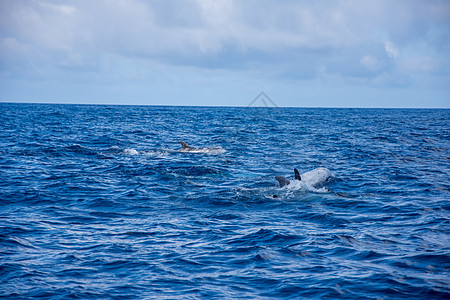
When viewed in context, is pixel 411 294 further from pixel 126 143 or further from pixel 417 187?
pixel 126 143

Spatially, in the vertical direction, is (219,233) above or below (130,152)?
below

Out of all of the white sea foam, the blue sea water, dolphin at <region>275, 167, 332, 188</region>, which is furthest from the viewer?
the white sea foam

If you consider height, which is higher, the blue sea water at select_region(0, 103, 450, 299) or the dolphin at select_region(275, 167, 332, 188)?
the dolphin at select_region(275, 167, 332, 188)

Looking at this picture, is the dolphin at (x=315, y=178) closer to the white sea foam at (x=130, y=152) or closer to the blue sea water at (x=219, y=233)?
the blue sea water at (x=219, y=233)

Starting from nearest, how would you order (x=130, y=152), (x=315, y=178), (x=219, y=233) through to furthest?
(x=219, y=233) → (x=315, y=178) → (x=130, y=152)

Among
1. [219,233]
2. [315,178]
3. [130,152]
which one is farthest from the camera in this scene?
[130,152]

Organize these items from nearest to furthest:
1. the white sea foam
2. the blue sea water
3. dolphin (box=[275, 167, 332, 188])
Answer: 1. the blue sea water
2. dolphin (box=[275, 167, 332, 188])
3. the white sea foam

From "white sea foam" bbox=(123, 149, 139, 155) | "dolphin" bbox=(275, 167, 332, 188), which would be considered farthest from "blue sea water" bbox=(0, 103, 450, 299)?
"white sea foam" bbox=(123, 149, 139, 155)

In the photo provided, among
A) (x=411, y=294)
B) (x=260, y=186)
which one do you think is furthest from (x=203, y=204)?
(x=411, y=294)

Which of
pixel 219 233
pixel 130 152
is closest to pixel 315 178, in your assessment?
pixel 219 233

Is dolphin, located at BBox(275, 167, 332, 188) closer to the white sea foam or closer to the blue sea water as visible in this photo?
the blue sea water

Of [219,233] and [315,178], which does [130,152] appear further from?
[219,233]

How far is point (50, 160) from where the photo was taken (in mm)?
25875

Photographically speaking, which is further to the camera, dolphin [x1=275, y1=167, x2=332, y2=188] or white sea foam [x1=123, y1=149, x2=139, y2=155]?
white sea foam [x1=123, y1=149, x2=139, y2=155]
